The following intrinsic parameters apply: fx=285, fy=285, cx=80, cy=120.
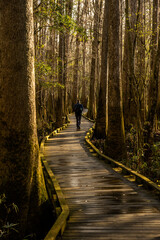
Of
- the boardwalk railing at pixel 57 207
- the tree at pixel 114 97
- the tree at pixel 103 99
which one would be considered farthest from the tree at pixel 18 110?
the tree at pixel 103 99

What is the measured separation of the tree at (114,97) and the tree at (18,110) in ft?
16.9

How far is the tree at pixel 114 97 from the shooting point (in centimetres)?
1027

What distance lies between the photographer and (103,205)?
5.50 meters

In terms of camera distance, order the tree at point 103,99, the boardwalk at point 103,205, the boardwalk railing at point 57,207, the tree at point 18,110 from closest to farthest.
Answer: the boardwalk railing at point 57,207 < the boardwalk at point 103,205 < the tree at point 18,110 < the tree at point 103,99

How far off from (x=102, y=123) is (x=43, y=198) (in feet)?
29.4

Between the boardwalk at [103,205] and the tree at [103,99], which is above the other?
the tree at [103,99]

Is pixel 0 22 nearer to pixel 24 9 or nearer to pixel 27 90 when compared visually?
pixel 24 9

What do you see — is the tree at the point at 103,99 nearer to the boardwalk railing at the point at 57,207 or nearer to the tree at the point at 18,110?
the boardwalk railing at the point at 57,207

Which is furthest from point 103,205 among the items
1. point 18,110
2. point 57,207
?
point 18,110

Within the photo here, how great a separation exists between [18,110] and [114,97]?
5.55 meters

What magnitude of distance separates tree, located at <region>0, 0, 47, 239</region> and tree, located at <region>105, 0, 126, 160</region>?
16.9ft

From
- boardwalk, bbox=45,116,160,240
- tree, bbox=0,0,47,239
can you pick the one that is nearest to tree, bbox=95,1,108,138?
boardwalk, bbox=45,116,160,240

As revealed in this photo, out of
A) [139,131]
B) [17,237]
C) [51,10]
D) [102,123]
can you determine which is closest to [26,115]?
[17,237]

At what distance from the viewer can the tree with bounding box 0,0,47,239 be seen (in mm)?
5305
